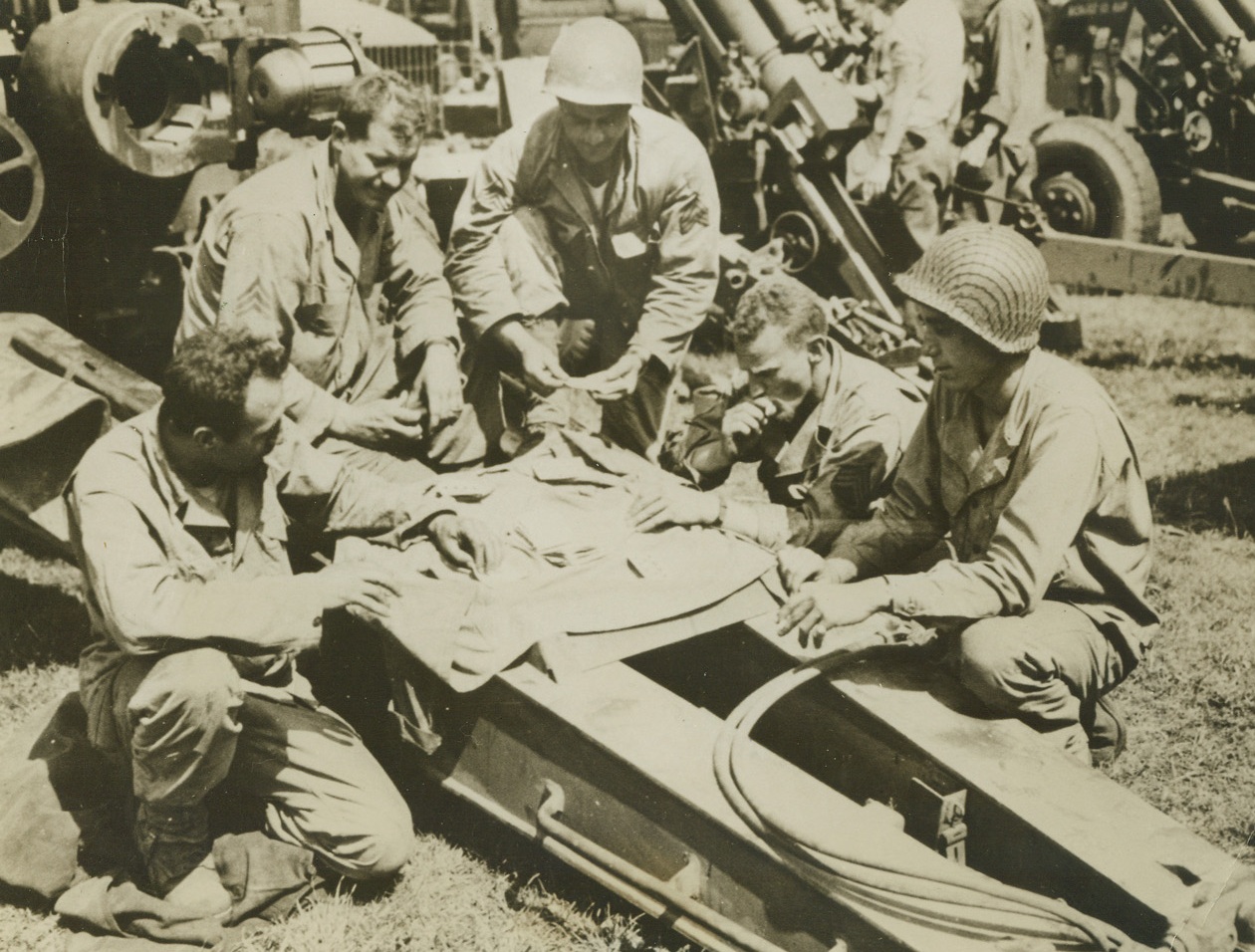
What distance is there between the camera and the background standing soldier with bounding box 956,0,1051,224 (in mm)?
8836

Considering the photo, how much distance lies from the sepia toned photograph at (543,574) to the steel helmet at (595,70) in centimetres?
2

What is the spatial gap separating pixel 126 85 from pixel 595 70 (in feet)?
7.03

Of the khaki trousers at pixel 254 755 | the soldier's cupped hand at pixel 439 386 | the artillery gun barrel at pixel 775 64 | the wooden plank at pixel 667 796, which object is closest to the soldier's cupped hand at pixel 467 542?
the wooden plank at pixel 667 796

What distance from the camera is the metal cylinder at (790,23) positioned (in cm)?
828

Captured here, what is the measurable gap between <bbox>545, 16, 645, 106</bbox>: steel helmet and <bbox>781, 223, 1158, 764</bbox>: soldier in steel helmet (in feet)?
7.75

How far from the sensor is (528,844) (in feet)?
13.0

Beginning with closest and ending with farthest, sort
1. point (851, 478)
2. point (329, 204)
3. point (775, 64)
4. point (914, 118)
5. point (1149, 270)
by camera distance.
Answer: point (851, 478) < point (329, 204) < point (775, 64) < point (914, 118) < point (1149, 270)

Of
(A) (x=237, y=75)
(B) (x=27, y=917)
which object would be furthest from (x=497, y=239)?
(B) (x=27, y=917)

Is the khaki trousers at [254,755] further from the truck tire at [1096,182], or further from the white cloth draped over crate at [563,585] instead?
the truck tire at [1096,182]

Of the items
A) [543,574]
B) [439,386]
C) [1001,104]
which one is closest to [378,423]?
[439,386]

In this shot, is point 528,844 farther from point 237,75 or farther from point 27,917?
point 237,75

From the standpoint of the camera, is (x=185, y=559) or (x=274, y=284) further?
(x=274, y=284)

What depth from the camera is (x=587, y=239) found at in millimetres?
6059

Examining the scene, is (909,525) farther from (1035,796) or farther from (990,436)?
(1035,796)
